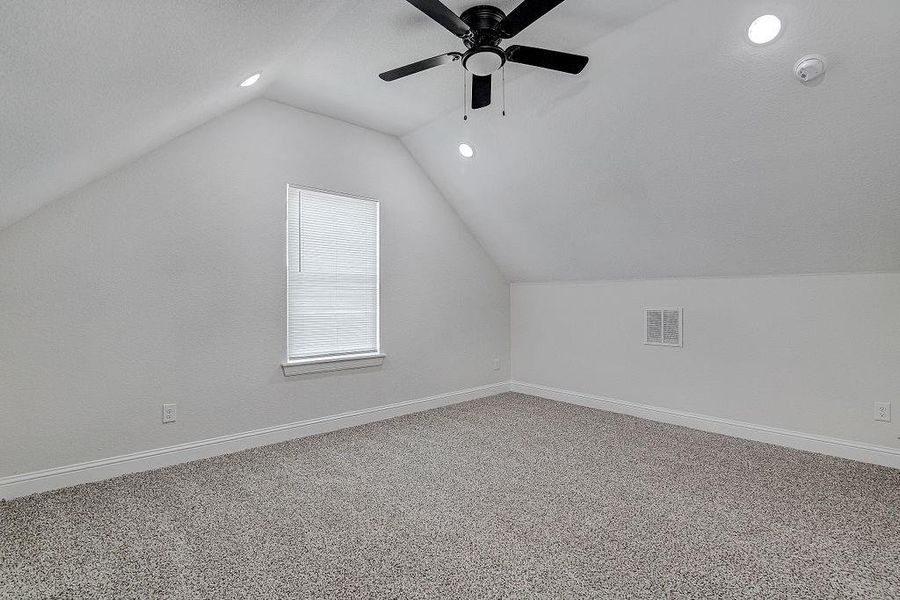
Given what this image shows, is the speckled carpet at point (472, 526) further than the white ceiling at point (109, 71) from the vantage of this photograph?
Yes

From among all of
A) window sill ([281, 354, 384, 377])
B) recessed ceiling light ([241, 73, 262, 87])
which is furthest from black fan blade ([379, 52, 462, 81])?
window sill ([281, 354, 384, 377])

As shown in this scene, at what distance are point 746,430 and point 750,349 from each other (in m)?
0.58

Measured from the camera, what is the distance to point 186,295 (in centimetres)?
294

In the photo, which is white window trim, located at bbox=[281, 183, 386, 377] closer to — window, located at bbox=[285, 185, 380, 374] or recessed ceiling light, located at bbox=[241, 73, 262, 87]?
window, located at bbox=[285, 185, 380, 374]

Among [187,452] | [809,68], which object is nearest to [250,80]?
[187,452]

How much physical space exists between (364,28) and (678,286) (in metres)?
2.95

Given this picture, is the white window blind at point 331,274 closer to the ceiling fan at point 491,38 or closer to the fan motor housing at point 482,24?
the ceiling fan at point 491,38

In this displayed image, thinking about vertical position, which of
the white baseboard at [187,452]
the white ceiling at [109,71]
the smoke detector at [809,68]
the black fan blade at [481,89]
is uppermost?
the black fan blade at [481,89]

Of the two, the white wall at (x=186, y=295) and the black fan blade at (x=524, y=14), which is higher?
the black fan blade at (x=524, y=14)

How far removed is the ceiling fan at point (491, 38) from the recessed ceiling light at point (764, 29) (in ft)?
2.52

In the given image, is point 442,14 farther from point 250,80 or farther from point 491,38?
point 250,80

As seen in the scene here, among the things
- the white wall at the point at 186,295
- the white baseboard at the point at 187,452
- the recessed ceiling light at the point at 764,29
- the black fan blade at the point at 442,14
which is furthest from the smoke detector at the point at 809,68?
the white baseboard at the point at 187,452

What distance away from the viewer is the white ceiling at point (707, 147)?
2164 millimetres

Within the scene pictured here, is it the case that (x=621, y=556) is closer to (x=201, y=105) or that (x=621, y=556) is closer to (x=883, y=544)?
(x=883, y=544)
